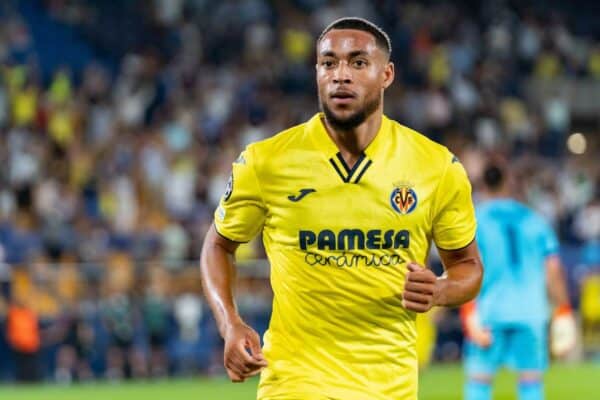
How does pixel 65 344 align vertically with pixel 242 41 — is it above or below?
below

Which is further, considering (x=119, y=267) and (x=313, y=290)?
(x=119, y=267)

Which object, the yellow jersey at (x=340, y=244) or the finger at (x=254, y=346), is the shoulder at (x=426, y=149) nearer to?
the yellow jersey at (x=340, y=244)

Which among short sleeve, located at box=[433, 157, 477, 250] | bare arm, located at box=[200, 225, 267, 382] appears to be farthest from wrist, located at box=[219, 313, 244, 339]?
short sleeve, located at box=[433, 157, 477, 250]

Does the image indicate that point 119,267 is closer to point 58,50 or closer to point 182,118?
point 182,118

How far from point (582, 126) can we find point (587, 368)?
36.5 feet

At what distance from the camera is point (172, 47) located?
74.1 feet

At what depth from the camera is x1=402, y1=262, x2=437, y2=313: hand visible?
4812mm

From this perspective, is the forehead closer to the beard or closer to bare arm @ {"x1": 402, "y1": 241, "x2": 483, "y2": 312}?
the beard

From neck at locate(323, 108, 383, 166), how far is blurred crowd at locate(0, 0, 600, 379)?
11487 millimetres

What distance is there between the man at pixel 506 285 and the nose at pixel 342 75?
17.1 ft

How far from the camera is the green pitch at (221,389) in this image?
582 inches

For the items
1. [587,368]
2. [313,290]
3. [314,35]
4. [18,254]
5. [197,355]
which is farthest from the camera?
[314,35]

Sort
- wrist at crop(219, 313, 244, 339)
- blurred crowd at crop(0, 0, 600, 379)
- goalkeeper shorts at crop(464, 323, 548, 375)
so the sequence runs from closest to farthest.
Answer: wrist at crop(219, 313, 244, 339)
goalkeeper shorts at crop(464, 323, 548, 375)
blurred crowd at crop(0, 0, 600, 379)

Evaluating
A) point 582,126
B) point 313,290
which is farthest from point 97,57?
point 313,290
